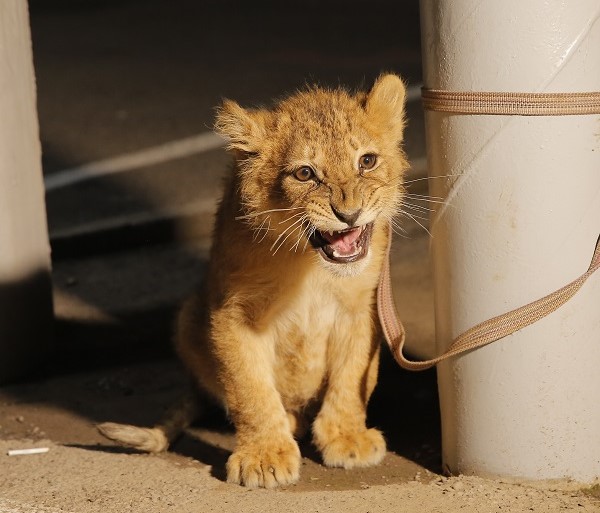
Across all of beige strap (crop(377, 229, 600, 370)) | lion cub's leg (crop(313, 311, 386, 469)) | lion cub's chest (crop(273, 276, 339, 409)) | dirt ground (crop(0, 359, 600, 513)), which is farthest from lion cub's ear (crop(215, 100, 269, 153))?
dirt ground (crop(0, 359, 600, 513))

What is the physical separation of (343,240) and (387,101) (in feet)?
2.21

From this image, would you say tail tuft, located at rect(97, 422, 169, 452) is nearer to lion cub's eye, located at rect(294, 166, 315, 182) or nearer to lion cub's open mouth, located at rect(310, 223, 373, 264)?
lion cub's open mouth, located at rect(310, 223, 373, 264)

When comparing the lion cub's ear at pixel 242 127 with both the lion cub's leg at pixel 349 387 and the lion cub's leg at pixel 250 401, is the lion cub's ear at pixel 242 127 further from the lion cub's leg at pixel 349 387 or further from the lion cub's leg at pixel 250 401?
the lion cub's leg at pixel 349 387

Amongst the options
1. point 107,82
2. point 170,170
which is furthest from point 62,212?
point 107,82

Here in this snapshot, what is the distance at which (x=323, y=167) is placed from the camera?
4.70 m

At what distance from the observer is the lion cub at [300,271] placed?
4.74 meters

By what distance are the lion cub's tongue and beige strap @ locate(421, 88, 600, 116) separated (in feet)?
2.38

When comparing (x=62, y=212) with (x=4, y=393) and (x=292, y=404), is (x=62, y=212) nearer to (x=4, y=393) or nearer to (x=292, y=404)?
(x=4, y=393)

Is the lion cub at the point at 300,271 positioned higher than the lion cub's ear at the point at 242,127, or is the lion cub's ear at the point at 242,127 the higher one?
the lion cub's ear at the point at 242,127

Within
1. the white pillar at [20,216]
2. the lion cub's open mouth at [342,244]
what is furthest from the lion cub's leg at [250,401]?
the white pillar at [20,216]

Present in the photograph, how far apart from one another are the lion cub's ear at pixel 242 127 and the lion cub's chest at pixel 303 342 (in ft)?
2.12

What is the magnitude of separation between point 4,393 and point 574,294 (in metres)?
3.19

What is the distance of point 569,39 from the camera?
4242 mm

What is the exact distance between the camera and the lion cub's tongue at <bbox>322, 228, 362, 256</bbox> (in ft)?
15.6
